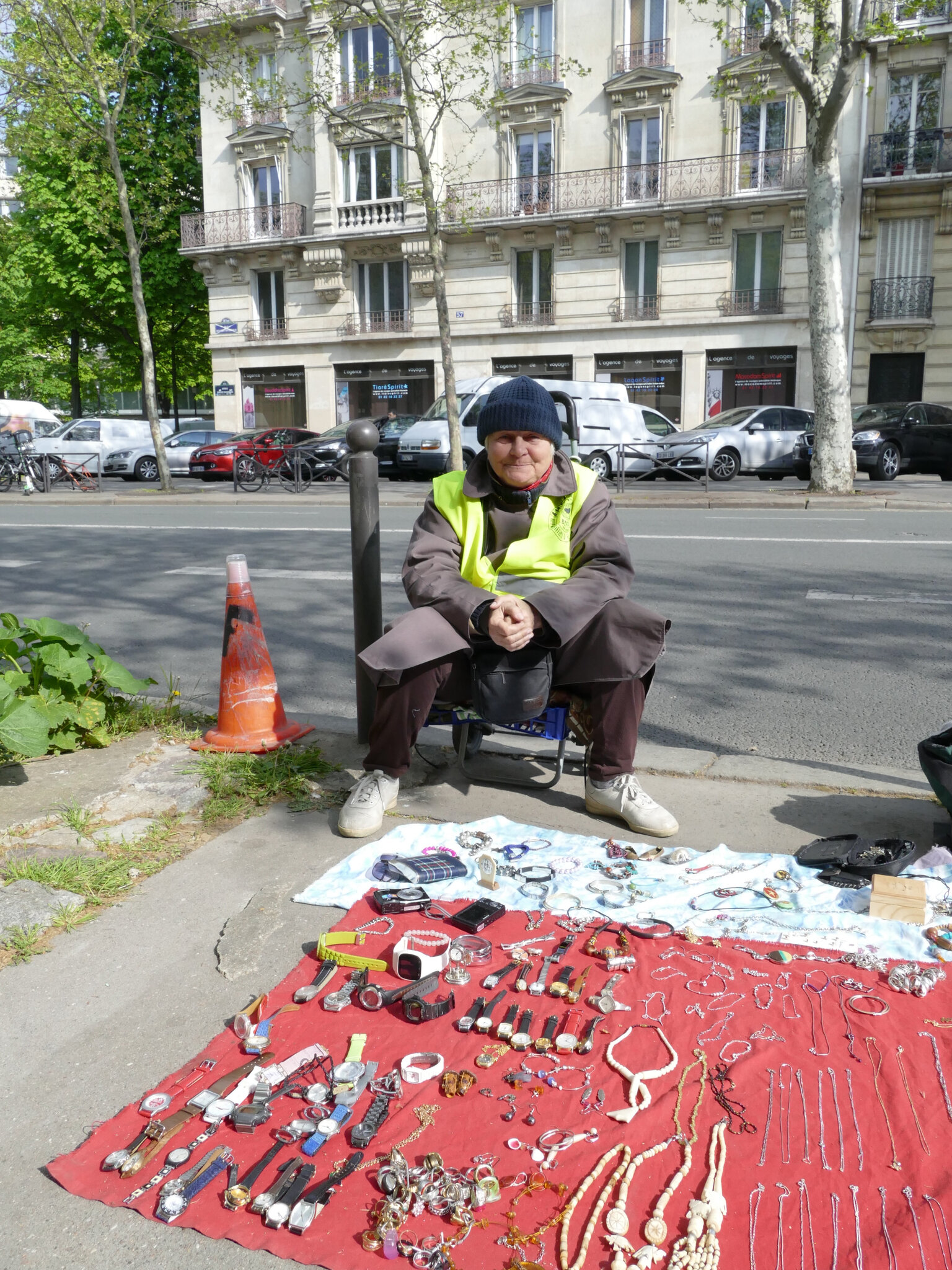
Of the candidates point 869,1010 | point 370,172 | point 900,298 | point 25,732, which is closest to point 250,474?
point 370,172

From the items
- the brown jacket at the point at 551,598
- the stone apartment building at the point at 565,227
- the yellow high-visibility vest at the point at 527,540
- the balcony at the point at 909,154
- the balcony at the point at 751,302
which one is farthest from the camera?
the balcony at the point at 751,302

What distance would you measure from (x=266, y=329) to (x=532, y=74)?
11294 mm

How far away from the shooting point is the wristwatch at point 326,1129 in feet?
6.61

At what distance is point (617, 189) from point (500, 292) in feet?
14.1

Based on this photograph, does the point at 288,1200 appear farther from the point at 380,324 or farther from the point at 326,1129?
the point at 380,324

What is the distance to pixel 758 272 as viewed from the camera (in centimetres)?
2866

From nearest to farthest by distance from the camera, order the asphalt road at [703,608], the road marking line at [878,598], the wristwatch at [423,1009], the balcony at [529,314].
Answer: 1. the wristwatch at [423,1009]
2. the asphalt road at [703,608]
3. the road marking line at [878,598]
4. the balcony at [529,314]

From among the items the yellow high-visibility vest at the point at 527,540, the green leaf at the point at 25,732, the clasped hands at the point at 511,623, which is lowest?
the green leaf at the point at 25,732

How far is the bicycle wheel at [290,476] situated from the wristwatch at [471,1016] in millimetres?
18359

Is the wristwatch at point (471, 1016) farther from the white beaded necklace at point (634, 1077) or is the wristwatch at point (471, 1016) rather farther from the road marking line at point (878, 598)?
the road marking line at point (878, 598)

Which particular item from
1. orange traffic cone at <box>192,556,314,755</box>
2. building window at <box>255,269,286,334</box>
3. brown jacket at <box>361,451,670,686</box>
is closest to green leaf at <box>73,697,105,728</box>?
orange traffic cone at <box>192,556,314,755</box>

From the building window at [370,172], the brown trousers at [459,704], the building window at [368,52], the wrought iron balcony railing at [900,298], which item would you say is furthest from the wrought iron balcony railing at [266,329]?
the brown trousers at [459,704]

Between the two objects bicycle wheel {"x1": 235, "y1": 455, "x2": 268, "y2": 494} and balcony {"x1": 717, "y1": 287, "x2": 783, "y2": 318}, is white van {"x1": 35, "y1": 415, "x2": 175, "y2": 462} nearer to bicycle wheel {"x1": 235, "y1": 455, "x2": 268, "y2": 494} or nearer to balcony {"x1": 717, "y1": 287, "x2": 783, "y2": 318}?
→ bicycle wheel {"x1": 235, "y1": 455, "x2": 268, "y2": 494}

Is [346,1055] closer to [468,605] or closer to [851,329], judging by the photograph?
[468,605]
